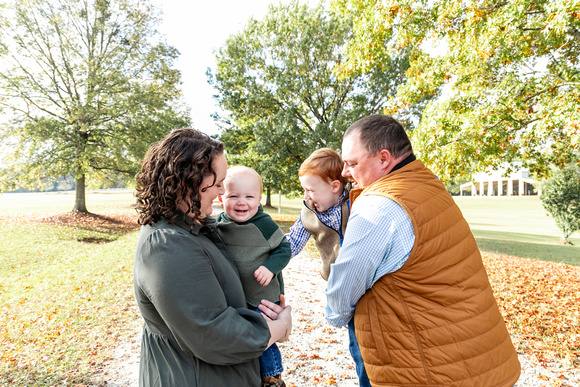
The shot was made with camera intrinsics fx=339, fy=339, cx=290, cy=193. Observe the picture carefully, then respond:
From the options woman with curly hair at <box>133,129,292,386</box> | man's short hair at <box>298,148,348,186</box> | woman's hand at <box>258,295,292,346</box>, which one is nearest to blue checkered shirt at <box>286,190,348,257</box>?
man's short hair at <box>298,148,348,186</box>

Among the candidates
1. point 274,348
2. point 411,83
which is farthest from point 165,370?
point 411,83

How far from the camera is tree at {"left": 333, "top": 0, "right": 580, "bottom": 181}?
7840 millimetres

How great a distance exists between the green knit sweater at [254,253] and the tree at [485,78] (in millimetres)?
7893

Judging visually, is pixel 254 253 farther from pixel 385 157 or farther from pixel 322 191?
pixel 322 191

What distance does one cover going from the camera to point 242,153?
2333cm

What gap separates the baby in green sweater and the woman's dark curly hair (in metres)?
0.67

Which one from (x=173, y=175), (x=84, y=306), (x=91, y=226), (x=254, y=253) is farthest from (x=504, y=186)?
(x=173, y=175)

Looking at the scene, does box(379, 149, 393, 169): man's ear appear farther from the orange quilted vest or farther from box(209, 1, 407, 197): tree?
box(209, 1, 407, 197): tree

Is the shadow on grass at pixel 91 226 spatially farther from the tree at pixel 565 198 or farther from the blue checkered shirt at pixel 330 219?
the tree at pixel 565 198

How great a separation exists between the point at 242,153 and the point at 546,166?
56.3 feet

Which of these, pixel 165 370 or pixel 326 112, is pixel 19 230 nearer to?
pixel 326 112

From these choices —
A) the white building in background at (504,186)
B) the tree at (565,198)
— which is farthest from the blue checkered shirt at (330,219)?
the white building in background at (504,186)

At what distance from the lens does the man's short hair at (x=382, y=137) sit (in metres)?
→ 2.10

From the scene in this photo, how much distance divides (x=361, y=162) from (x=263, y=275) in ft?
3.10
